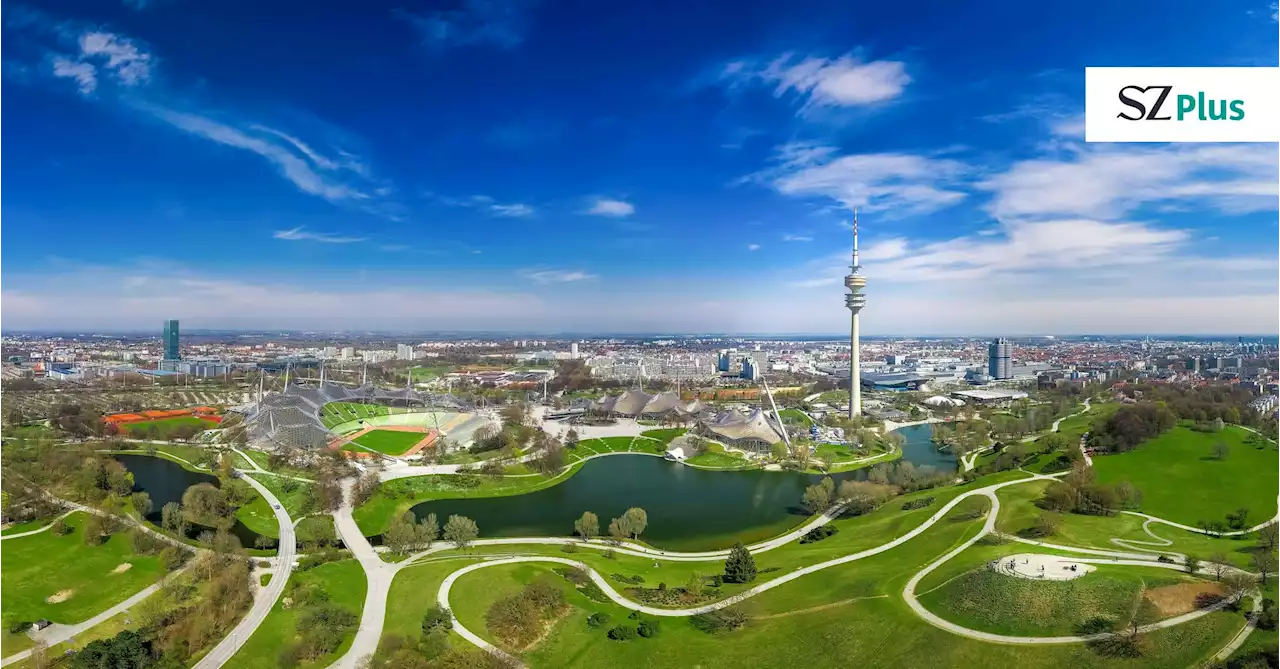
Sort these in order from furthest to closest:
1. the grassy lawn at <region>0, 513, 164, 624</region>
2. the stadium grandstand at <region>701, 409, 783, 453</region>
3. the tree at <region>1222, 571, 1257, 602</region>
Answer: the stadium grandstand at <region>701, 409, 783, 453</region> → the grassy lawn at <region>0, 513, 164, 624</region> → the tree at <region>1222, 571, 1257, 602</region>

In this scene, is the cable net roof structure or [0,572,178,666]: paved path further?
the cable net roof structure

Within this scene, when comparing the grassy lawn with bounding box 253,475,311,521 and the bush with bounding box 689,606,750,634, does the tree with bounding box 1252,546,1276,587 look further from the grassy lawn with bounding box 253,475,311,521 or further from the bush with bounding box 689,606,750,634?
the grassy lawn with bounding box 253,475,311,521

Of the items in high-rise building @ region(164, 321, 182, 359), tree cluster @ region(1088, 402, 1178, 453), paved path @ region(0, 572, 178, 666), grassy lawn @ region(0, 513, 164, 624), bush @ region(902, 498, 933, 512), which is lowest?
paved path @ region(0, 572, 178, 666)

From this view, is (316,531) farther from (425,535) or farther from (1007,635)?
(1007,635)

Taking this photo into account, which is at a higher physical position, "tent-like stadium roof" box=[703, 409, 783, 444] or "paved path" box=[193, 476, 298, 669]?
"tent-like stadium roof" box=[703, 409, 783, 444]

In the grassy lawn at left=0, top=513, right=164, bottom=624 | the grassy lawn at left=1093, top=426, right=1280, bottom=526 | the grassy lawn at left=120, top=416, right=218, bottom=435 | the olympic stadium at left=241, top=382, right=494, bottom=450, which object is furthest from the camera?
the grassy lawn at left=120, top=416, right=218, bottom=435

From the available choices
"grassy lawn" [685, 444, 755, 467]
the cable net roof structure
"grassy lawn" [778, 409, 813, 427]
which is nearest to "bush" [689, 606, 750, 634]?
"grassy lawn" [685, 444, 755, 467]
